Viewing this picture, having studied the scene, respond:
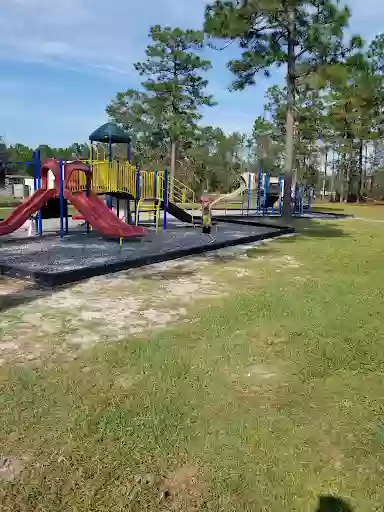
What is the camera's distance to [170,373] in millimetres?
3340

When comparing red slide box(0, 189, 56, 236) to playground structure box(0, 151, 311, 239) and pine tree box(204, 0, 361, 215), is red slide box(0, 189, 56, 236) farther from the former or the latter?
pine tree box(204, 0, 361, 215)

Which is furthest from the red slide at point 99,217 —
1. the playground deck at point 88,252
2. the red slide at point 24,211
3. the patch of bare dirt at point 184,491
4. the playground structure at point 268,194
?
the playground structure at point 268,194

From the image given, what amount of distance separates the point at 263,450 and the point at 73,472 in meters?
1.02

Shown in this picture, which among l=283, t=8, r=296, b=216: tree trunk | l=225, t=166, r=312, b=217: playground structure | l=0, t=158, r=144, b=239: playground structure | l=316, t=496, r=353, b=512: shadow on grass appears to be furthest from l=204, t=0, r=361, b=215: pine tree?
l=316, t=496, r=353, b=512: shadow on grass

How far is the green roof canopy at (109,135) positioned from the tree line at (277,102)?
6463mm

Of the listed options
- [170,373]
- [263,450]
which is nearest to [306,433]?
[263,450]

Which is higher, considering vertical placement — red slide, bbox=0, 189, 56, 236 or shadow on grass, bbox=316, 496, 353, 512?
red slide, bbox=0, 189, 56, 236

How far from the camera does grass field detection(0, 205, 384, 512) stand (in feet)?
6.96

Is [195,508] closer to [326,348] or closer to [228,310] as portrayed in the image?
[326,348]

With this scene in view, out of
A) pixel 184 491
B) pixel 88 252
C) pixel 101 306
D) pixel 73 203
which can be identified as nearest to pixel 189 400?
pixel 184 491

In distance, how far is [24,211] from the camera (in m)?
10.4

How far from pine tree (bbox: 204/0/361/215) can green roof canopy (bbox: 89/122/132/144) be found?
6454 millimetres

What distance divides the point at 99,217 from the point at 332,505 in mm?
8948

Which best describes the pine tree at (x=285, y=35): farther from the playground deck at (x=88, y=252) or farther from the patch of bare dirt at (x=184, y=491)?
the patch of bare dirt at (x=184, y=491)
